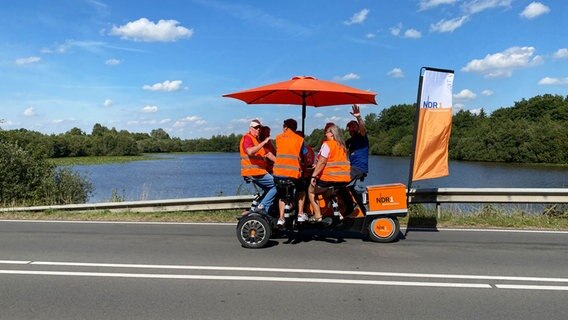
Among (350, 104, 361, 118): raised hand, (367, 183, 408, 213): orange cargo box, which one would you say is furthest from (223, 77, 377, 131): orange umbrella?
(367, 183, 408, 213): orange cargo box

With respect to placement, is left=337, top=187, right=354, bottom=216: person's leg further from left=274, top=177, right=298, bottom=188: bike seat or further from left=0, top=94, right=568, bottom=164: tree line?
left=0, top=94, right=568, bottom=164: tree line

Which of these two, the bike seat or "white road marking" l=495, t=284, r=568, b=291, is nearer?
"white road marking" l=495, t=284, r=568, b=291

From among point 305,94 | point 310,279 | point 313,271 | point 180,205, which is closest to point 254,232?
point 313,271

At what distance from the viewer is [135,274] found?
5473 mm

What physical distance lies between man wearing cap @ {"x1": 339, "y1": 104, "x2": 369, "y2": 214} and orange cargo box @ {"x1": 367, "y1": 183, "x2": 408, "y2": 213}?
0.78 feet

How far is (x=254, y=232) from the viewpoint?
6.91 m

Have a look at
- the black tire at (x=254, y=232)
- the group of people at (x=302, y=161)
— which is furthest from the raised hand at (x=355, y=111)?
the black tire at (x=254, y=232)

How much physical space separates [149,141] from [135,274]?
382ft

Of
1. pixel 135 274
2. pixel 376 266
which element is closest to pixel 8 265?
pixel 135 274

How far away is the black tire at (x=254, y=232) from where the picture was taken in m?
6.89

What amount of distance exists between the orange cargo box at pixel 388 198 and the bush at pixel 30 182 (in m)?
10.4

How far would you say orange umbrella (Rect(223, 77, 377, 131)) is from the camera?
6.98m

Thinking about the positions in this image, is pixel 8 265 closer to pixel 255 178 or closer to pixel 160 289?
pixel 160 289

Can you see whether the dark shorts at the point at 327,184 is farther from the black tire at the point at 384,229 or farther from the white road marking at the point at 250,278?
the white road marking at the point at 250,278
